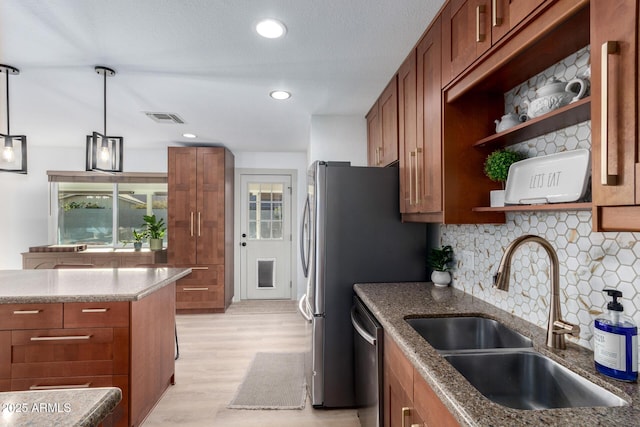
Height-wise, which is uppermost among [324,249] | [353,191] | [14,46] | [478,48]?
[14,46]

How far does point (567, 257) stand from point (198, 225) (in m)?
4.09

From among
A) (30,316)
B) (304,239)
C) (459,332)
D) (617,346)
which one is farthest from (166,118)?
(617,346)

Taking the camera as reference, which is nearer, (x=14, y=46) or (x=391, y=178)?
(x=14, y=46)

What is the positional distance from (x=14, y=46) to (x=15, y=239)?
13.3 ft

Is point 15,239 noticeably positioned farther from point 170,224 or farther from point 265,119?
point 265,119

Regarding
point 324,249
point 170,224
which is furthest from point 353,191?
point 170,224

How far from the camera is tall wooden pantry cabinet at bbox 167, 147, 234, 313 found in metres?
4.36

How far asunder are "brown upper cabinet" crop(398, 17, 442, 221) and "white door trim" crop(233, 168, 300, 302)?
119 inches

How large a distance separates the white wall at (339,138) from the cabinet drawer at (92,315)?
2.06 meters

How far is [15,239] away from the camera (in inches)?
183

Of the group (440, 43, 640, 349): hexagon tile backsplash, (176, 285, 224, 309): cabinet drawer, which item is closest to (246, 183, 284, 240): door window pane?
(176, 285, 224, 309): cabinet drawer

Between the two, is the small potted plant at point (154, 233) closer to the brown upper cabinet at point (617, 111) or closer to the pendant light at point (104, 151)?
the pendant light at point (104, 151)

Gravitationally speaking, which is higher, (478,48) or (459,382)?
(478,48)

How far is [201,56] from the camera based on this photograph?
78.7 inches
